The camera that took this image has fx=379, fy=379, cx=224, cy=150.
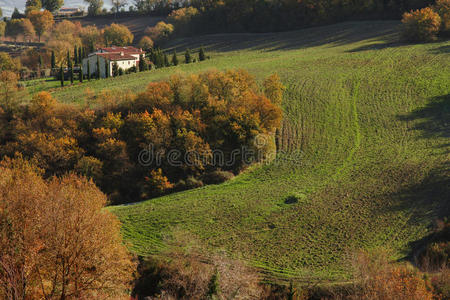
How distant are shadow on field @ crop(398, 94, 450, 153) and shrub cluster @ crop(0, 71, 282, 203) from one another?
829 inches

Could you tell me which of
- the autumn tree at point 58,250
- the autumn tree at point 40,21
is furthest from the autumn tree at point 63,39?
the autumn tree at point 58,250

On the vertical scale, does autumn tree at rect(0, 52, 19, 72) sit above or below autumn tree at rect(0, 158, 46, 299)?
above

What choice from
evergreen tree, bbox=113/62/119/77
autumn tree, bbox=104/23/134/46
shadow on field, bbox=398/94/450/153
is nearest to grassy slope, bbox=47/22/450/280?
shadow on field, bbox=398/94/450/153

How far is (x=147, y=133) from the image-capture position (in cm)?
5022

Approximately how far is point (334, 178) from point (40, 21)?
142898 millimetres

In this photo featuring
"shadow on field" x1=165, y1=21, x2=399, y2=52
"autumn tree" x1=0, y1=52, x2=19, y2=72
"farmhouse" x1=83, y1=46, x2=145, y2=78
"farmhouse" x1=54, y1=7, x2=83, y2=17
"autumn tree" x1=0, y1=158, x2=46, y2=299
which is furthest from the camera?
"farmhouse" x1=54, y1=7, x2=83, y2=17

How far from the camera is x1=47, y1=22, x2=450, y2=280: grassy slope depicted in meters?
34.5

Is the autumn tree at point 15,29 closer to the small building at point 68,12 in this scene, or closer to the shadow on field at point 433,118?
the small building at point 68,12

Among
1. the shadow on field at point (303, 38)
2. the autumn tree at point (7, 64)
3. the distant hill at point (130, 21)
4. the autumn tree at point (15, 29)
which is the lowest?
the autumn tree at point (7, 64)

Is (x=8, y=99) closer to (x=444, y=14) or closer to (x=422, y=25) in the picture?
(x=422, y=25)

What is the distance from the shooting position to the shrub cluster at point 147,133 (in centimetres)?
4822

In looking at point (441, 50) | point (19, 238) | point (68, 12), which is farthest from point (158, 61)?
point (68, 12)

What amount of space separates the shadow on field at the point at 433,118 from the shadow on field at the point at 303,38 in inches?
1381

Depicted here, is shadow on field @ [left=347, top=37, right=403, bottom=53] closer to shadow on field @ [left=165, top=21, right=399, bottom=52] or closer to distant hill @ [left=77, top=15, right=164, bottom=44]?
shadow on field @ [left=165, top=21, right=399, bottom=52]
